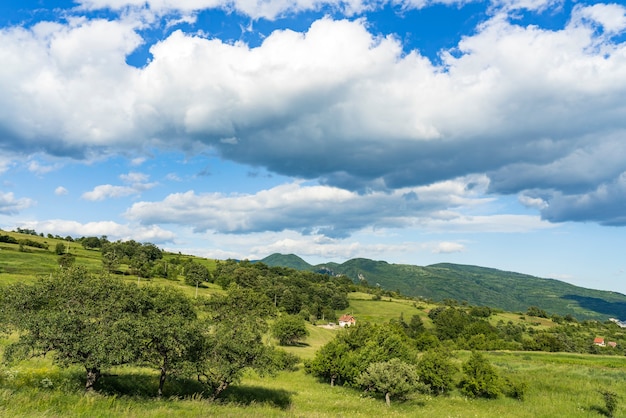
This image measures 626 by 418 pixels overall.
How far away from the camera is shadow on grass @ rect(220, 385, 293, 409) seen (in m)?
34.8

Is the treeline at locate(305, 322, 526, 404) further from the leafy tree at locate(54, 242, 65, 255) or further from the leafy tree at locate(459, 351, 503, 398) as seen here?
the leafy tree at locate(54, 242, 65, 255)

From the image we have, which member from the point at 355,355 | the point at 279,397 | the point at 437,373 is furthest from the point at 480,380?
the point at 279,397

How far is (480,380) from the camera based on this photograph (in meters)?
52.2

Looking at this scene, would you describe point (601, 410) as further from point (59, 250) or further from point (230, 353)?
point (59, 250)

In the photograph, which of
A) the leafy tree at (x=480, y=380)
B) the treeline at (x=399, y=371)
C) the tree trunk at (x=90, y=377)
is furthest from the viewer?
the leafy tree at (x=480, y=380)

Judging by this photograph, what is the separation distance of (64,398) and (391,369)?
37.0 meters

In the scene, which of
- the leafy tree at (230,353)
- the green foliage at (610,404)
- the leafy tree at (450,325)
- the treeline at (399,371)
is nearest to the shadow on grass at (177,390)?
the leafy tree at (230,353)

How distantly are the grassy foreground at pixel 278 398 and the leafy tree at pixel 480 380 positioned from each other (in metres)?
1.63

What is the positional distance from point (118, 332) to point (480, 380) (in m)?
48.3

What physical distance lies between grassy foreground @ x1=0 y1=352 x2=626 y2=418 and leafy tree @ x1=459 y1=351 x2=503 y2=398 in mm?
1627

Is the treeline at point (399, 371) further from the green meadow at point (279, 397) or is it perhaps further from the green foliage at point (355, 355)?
the green meadow at point (279, 397)

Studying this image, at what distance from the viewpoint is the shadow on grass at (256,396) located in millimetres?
34844

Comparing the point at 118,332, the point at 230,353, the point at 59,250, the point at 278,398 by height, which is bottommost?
the point at 278,398

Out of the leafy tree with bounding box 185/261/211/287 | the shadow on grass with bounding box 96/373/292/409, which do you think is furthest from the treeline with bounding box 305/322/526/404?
the leafy tree with bounding box 185/261/211/287
